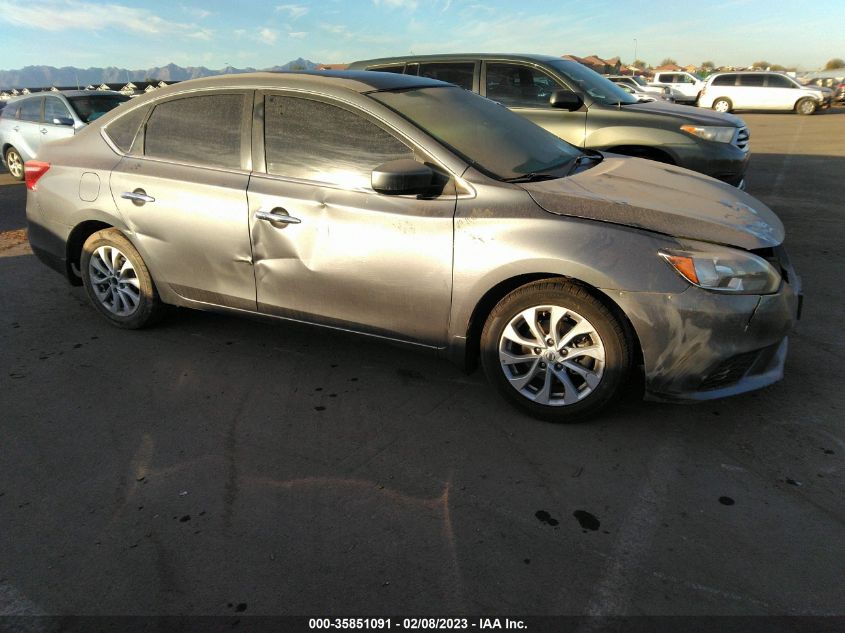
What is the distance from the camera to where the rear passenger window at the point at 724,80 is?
25.3m

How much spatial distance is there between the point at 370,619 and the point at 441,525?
1.73 feet

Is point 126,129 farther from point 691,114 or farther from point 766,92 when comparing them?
point 766,92

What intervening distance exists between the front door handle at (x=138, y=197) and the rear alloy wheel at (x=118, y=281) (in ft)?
1.00

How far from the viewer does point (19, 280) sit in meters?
5.80

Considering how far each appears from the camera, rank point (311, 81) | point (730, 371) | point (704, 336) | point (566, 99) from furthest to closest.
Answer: point (566, 99) < point (311, 81) < point (730, 371) < point (704, 336)

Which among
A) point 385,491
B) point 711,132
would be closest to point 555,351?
point 385,491

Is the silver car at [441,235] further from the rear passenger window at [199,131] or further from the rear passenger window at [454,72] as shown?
the rear passenger window at [454,72]

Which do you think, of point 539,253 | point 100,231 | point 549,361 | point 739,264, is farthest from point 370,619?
point 100,231

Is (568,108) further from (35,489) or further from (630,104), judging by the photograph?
(35,489)

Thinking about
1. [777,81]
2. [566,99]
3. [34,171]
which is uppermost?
[777,81]

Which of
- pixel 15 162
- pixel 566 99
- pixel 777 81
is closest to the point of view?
pixel 566 99

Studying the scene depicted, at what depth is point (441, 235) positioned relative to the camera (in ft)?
10.6

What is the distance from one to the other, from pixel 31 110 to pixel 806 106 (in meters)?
26.2

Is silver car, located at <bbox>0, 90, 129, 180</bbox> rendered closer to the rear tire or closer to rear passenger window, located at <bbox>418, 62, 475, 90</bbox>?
rear passenger window, located at <bbox>418, 62, 475, 90</bbox>
